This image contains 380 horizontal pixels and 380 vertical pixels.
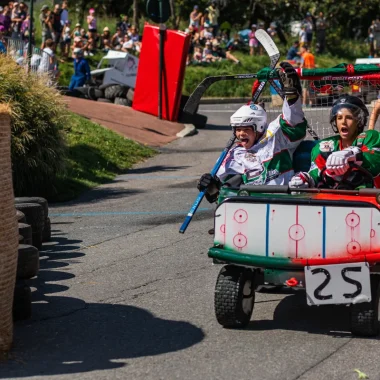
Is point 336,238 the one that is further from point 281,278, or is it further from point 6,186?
point 6,186

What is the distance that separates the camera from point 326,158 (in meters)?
7.41

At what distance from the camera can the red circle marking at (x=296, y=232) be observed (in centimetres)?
651

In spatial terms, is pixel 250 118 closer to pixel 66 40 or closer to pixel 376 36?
pixel 66 40

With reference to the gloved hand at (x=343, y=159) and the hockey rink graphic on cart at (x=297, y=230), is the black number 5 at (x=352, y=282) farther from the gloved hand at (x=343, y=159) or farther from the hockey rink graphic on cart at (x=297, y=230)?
the gloved hand at (x=343, y=159)

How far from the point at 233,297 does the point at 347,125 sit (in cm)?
164

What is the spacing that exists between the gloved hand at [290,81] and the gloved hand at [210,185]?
34.7 inches

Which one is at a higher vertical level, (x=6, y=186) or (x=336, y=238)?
(x=6, y=186)

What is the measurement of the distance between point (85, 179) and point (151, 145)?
189 inches

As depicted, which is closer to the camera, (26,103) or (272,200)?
(272,200)

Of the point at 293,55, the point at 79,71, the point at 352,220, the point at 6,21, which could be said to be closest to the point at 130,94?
the point at 79,71

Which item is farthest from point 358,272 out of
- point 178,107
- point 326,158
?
point 178,107

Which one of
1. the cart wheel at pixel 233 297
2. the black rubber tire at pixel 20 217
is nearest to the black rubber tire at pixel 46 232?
the black rubber tire at pixel 20 217

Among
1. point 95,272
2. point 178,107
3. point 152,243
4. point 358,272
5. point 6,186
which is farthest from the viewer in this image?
point 178,107

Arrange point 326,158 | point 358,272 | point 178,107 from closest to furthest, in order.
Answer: point 358,272 < point 326,158 < point 178,107
